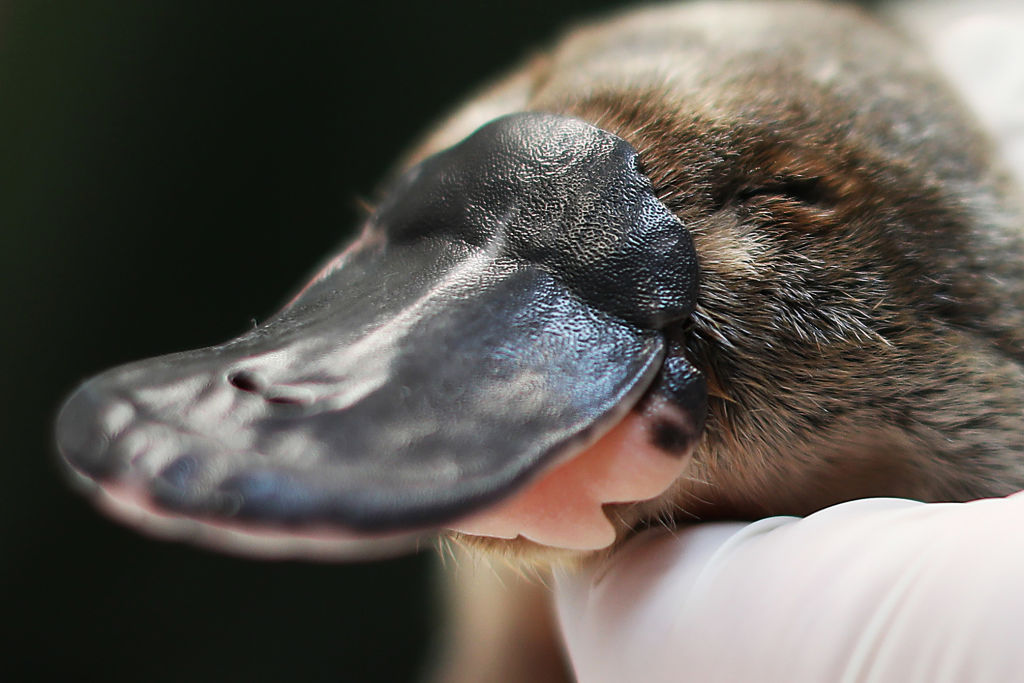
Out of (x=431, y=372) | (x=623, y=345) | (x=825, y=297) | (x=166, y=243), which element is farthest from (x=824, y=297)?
(x=166, y=243)

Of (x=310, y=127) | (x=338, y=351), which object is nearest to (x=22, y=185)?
(x=310, y=127)

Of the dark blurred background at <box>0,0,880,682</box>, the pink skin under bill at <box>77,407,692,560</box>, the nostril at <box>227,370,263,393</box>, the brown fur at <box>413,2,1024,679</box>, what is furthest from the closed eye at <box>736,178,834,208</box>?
the dark blurred background at <box>0,0,880,682</box>

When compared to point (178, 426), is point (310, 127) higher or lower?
higher

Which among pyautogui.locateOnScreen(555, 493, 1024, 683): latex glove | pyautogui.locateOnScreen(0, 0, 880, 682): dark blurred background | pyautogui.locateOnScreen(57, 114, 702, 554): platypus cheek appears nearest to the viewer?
pyautogui.locateOnScreen(57, 114, 702, 554): platypus cheek

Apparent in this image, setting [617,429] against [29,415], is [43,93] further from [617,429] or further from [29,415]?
[617,429]

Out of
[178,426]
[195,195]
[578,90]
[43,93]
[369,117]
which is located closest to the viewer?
[178,426]

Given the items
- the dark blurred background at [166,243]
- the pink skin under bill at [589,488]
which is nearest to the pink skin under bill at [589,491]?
the pink skin under bill at [589,488]

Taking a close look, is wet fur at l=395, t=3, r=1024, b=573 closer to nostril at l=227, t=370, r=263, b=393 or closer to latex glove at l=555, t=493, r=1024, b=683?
latex glove at l=555, t=493, r=1024, b=683
